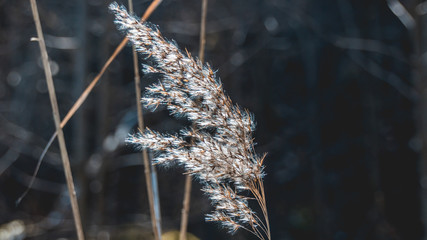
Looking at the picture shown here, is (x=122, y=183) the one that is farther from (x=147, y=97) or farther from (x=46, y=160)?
(x=147, y=97)

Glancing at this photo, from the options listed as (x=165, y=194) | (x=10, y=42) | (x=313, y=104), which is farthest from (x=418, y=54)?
(x=10, y=42)

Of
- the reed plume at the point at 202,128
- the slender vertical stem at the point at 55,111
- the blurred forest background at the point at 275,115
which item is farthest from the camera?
the blurred forest background at the point at 275,115

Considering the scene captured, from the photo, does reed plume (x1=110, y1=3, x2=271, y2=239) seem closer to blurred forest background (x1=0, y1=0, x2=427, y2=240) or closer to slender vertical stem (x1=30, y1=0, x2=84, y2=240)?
slender vertical stem (x1=30, y1=0, x2=84, y2=240)

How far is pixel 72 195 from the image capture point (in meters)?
1.04

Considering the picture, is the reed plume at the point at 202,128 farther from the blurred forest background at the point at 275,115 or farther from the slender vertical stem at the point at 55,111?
the blurred forest background at the point at 275,115

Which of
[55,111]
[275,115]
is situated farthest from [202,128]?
[275,115]

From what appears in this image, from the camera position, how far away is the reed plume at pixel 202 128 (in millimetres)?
829

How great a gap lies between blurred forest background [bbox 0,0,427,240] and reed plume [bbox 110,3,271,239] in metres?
4.19

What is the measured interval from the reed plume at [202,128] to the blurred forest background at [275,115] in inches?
165

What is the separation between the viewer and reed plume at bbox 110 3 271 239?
829mm

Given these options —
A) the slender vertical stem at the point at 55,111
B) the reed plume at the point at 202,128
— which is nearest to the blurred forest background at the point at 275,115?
the slender vertical stem at the point at 55,111

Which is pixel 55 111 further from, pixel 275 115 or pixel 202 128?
pixel 275 115

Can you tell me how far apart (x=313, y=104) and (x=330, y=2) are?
5.65ft

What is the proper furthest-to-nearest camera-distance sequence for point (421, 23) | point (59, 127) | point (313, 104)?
point (313, 104), point (421, 23), point (59, 127)
